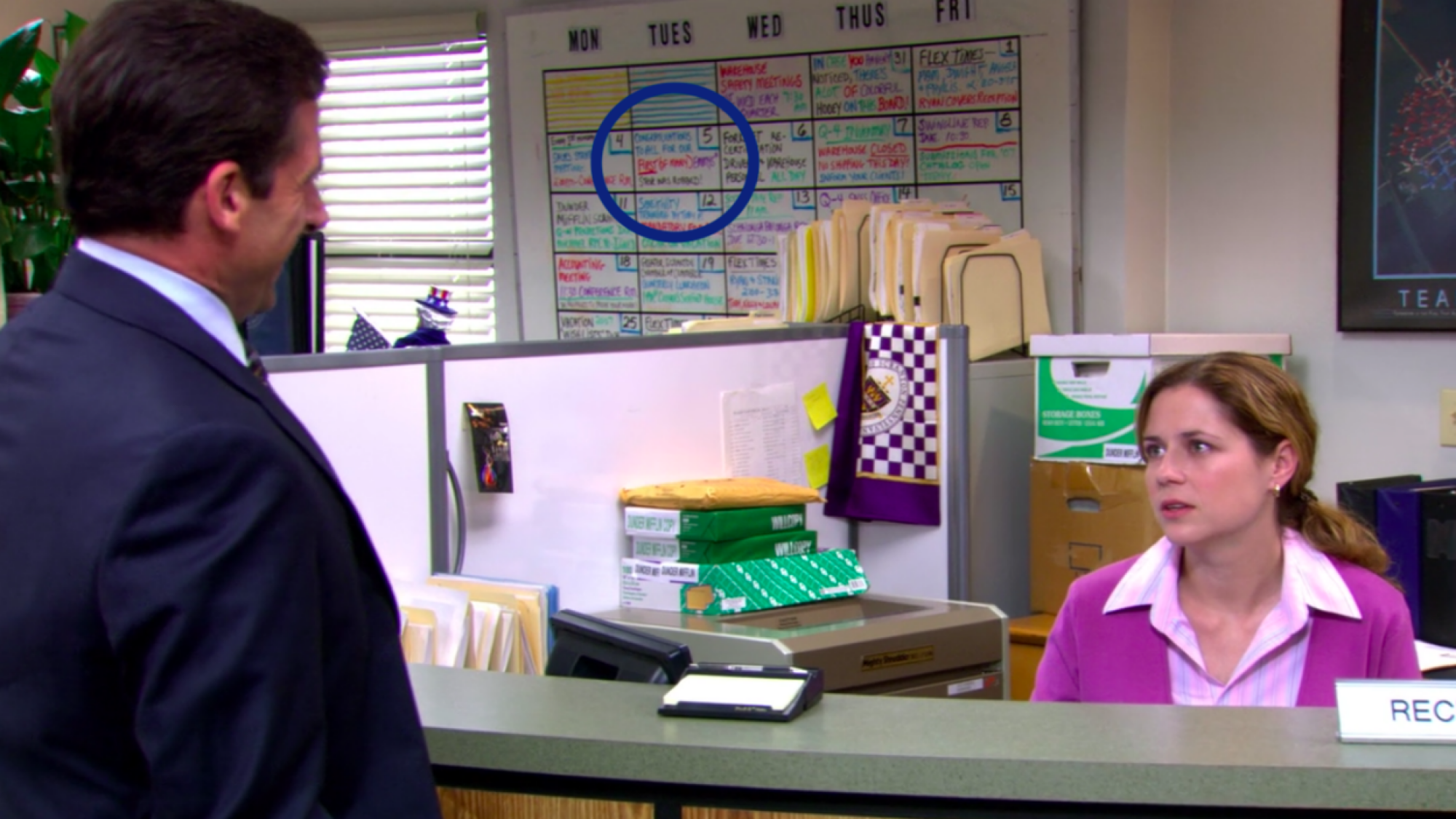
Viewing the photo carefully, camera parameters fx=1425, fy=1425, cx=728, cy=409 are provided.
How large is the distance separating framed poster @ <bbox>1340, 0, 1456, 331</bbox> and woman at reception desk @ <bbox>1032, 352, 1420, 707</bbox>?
182cm

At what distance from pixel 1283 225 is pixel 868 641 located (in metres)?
2.05

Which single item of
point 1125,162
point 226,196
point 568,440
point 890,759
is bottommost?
point 890,759

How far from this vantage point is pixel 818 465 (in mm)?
3385

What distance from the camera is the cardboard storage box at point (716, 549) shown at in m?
2.83

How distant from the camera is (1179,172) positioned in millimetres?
4188

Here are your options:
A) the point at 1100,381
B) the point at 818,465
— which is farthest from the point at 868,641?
the point at 1100,381

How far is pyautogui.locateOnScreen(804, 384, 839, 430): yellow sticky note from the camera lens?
3.36 m

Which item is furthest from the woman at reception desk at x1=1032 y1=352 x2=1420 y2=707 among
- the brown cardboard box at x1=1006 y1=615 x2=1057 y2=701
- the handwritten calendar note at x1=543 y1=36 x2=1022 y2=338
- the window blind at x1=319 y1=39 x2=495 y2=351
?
the window blind at x1=319 y1=39 x2=495 y2=351

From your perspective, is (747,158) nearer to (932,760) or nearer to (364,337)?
(364,337)

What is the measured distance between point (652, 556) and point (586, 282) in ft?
8.13

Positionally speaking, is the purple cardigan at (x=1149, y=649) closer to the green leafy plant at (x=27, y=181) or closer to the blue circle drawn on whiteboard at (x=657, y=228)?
the green leafy plant at (x=27, y=181)

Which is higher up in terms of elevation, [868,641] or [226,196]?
[226,196]

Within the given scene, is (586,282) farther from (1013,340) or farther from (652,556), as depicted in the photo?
(652,556)

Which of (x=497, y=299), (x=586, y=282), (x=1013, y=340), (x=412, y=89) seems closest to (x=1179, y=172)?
(x=1013, y=340)
